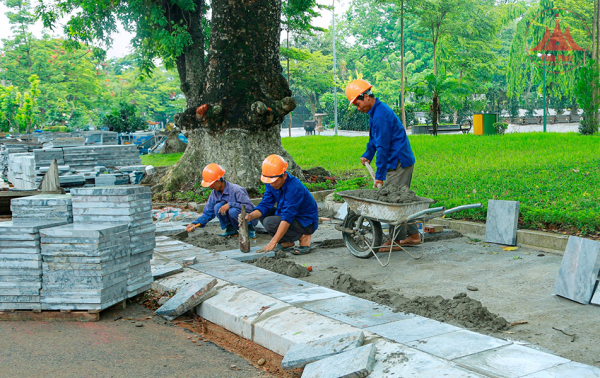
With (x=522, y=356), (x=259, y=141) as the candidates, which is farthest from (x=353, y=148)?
(x=522, y=356)

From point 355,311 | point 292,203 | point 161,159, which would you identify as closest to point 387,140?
point 292,203

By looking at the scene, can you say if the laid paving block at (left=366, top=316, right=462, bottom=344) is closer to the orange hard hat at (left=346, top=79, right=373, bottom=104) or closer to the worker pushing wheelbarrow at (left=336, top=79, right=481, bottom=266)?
the worker pushing wheelbarrow at (left=336, top=79, right=481, bottom=266)

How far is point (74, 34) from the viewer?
1811cm

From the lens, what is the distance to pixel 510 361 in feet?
11.3

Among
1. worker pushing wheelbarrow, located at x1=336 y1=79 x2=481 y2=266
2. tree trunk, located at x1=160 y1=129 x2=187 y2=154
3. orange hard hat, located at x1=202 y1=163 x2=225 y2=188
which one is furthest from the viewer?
tree trunk, located at x1=160 y1=129 x2=187 y2=154

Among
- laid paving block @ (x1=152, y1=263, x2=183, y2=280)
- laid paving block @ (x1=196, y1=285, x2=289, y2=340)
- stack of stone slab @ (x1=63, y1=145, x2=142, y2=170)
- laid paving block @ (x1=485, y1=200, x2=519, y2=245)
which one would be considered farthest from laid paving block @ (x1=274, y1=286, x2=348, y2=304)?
stack of stone slab @ (x1=63, y1=145, x2=142, y2=170)

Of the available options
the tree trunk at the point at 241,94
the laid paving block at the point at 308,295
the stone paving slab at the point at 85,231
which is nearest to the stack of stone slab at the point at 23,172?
the tree trunk at the point at 241,94

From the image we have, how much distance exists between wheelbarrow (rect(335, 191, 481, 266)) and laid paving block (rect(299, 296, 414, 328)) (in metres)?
1.46

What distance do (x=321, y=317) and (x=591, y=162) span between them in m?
10.4

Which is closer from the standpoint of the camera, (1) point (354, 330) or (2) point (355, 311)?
(1) point (354, 330)

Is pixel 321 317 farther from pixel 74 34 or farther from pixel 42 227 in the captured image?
pixel 74 34

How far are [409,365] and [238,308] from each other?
6.31 feet

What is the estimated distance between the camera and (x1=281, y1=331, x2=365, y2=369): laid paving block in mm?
3736

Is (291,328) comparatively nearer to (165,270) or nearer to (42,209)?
(165,270)
